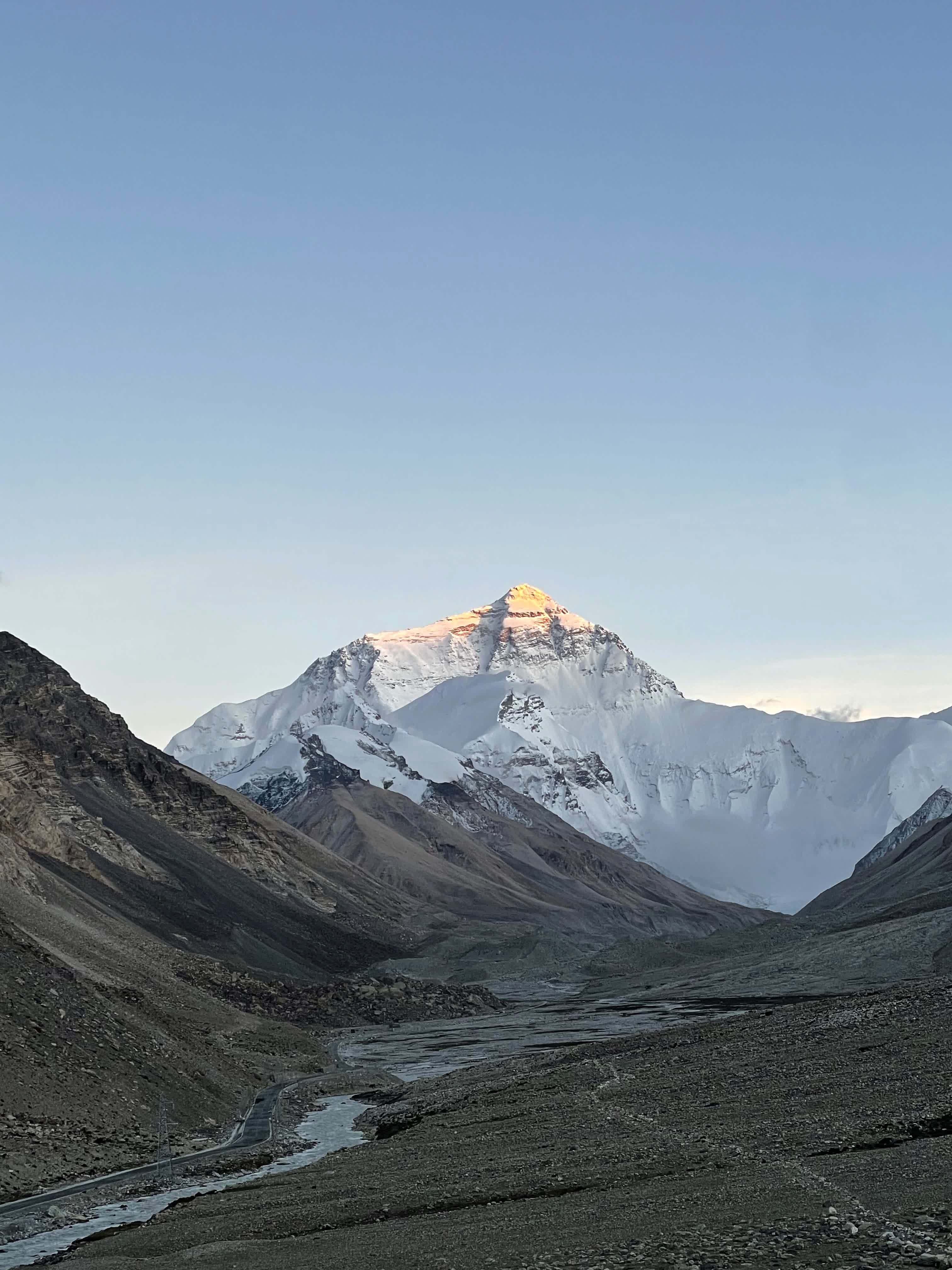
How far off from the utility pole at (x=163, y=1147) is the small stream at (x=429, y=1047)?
1.20 m

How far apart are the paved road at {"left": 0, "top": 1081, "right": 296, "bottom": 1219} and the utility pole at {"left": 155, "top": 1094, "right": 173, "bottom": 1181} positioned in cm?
26

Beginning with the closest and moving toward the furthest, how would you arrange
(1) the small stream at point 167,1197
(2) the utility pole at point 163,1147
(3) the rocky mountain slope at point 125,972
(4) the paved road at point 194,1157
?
(1) the small stream at point 167,1197 < (4) the paved road at point 194,1157 < (2) the utility pole at point 163,1147 < (3) the rocky mountain slope at point 125,972

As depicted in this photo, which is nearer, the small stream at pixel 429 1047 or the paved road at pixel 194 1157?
the small stream at pixel 429 1047

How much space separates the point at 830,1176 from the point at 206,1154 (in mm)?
30589

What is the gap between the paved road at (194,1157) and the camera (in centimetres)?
4256

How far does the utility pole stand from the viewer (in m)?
47.7

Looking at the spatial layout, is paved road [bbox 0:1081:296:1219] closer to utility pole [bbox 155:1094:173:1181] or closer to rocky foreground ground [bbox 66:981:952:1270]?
utility pole [bbox 155:1094:173:1181]

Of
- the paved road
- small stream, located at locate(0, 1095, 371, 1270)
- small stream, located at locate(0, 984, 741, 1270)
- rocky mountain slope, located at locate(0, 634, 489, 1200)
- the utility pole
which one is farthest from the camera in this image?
rocky mountain slope, located at locate(0, 634, 489, 1200)

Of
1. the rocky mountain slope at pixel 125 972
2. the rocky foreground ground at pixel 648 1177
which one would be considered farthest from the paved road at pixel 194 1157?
the rocky foreground ground at pixel 648 1177

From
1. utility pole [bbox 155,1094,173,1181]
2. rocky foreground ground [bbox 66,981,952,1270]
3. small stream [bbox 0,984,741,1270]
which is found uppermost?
rocky foreground ground [bbox 66,981,952,1270]

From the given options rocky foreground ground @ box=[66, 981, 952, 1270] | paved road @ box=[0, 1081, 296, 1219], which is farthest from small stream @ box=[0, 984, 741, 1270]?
rocky foreground ground @ box=[66, 981, 952, 1270]

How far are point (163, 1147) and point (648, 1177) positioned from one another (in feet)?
79.7

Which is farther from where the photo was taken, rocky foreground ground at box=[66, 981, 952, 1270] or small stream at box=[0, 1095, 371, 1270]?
small stream at box=[0, 1095, 371, 1270]

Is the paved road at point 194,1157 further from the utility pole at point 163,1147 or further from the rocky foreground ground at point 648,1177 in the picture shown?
the rocky foreground ground at point 648,1177
